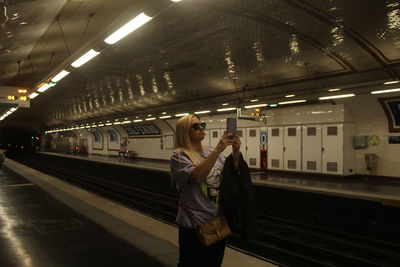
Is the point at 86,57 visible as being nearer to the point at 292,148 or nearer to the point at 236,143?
the point at 236,143

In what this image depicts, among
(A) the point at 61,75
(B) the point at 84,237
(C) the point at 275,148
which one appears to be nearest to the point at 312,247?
(B) the point at 84,237

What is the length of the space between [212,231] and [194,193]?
25cm

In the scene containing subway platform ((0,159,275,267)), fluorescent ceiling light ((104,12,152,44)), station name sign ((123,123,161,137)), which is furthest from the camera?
station name sign ((123,123,161,137))

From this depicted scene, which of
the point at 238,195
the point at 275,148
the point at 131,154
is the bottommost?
the point at 131,154

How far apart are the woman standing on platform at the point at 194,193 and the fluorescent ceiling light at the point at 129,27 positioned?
8.71 feet

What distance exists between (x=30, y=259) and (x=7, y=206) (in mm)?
3578

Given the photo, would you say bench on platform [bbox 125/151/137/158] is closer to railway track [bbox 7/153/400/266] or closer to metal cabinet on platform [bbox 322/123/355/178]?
metal cabinet on platform [bbox 322/123/355/178]

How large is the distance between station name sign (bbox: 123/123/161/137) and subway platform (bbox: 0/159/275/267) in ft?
54.0

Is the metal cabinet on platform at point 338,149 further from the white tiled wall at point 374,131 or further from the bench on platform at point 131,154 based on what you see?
the bench on platform at point 131,154

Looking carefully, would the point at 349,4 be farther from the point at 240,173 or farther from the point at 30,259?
the point at 30,259

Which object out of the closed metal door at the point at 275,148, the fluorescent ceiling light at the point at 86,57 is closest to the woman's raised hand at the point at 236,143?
the fluorescent ceiling light at the point at 86,57

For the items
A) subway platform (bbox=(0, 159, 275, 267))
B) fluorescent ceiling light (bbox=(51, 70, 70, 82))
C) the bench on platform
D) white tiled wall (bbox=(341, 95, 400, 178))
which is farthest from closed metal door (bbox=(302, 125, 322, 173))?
the bench on platform

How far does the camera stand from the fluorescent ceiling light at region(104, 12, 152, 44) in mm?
4328

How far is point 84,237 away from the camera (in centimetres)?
447
